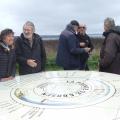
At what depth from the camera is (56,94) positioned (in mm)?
3920

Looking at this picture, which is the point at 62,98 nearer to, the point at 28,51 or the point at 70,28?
the point at 28,51

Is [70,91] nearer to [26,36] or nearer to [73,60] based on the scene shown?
[26,36]

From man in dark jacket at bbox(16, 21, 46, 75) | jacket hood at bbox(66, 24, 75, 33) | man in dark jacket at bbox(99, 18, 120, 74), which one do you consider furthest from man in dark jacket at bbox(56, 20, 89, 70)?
man in dark jacket at bbox(99, 18, 120, 74)

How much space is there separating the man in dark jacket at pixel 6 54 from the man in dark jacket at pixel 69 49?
1403 mm

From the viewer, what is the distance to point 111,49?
5965 mm

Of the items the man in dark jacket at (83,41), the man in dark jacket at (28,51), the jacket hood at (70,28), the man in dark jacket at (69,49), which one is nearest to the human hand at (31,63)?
the man in dark jacket at (28,51)

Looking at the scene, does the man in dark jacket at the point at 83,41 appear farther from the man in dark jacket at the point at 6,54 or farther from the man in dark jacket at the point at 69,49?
the man in dark jacket at the point at 6,54

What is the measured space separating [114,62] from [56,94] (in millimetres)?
2484

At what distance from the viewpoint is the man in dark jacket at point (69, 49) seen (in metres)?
6.89

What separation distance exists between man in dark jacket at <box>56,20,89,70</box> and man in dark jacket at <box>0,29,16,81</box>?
1.40 meters

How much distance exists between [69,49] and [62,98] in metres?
3.25

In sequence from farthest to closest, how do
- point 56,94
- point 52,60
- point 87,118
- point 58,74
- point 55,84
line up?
1. point 52,60
2. point 58,74
3. point 55,84
4. point 56,94
5. point 87,118

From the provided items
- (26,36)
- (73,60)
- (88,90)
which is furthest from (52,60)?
(88,90)

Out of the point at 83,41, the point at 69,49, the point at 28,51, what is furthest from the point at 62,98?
the point at 83,41
